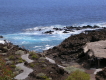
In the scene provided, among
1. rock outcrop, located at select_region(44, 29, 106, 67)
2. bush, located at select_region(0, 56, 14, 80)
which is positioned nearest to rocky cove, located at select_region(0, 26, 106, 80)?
rock outcrop, located at select_region(44, 29, 106, 67)

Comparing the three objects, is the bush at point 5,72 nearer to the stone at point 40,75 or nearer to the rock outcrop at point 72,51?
the stone at point 40,75

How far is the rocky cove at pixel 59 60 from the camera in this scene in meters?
32.9

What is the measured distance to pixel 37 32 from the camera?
273 ft

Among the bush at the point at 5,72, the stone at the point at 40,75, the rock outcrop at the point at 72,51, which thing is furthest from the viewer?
the rock outcrop at the point at 72,51

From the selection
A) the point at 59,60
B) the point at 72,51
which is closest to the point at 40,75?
the point at 59,60

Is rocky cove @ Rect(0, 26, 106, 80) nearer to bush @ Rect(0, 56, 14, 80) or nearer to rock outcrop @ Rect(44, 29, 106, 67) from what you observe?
rock outcrop @ Rect(44, 29, 106, 67)

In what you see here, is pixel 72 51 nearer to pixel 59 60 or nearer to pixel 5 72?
pixel 59 60

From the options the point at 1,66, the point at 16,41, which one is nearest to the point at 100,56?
A: the point at 1,66

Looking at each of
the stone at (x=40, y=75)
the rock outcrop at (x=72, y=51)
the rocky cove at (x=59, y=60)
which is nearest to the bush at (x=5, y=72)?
the rocky cove at (x=59, y=60)

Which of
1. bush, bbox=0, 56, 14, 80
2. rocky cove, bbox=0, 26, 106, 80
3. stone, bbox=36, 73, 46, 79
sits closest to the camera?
bush, bbox=0, 56, 14, 80

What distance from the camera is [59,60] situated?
4944 cm

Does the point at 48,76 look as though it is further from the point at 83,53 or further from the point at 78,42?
the point at 78,42

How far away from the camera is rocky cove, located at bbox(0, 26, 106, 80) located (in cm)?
3292

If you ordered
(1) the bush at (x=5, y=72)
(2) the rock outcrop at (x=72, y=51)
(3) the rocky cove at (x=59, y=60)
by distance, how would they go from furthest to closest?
1. (2) the rock outcrop at (x=72, y=51)
2. (3) the rocky cove at (x=59, y=60)
3. (1) the bush at (x=5, y=72)
